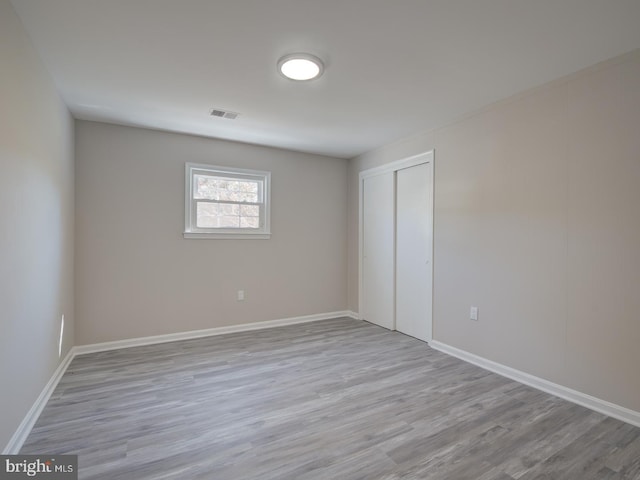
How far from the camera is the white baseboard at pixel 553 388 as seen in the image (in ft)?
6.97

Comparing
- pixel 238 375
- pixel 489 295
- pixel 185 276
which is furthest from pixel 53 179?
pixel 489 295

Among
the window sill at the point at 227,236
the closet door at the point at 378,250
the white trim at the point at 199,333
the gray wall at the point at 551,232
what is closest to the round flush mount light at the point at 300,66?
the gray wall at the point at 551,232

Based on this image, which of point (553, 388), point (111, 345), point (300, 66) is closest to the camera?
point (300, 66)

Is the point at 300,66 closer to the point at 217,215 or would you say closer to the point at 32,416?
the point at 217,215

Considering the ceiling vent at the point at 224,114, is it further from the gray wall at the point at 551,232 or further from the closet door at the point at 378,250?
the gray wall at the point at 551,232

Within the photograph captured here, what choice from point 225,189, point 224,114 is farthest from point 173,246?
point 224,114

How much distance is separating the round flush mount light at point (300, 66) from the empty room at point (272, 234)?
0.08 feet

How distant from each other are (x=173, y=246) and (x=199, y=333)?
3.59 ft

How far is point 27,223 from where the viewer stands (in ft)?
6.58

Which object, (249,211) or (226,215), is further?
(249,211)

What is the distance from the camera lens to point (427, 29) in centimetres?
191

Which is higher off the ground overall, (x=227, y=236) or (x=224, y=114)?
(x=224, y=114)

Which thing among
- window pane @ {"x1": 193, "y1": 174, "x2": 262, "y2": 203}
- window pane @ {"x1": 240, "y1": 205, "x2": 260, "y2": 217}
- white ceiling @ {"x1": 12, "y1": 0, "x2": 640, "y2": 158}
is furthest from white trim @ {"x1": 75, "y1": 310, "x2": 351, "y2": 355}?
white ceiling @ {"x1": 12, "y1": 0, "x2": 640, "y2": 158}

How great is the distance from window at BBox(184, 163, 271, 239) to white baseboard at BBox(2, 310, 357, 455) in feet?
3.87
